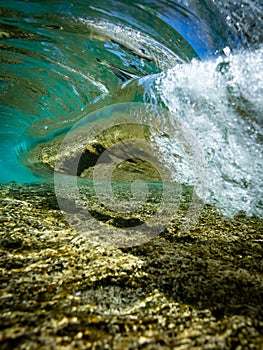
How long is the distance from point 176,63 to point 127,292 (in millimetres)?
4328

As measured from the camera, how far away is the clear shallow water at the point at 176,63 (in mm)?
3129

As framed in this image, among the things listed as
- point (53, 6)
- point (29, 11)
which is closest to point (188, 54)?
point (53, 6)

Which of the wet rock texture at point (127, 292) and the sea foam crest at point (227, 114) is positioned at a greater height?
the sea foam crest at point (227, 114)

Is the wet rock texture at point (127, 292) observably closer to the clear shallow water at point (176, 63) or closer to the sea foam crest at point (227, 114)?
the sea foam crest at point (227, 114)

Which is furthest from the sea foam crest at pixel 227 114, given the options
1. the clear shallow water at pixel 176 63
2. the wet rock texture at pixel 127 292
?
the wet rock texture at pixel 127 292

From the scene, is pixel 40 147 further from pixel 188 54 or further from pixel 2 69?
pixel 188 54

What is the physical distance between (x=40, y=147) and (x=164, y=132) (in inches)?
361

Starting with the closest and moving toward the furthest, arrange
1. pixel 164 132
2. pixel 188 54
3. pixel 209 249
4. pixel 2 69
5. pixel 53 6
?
pixel 209 249, pixel 53 6, pixel 188 54, pixel 164 132, pixel 2 69

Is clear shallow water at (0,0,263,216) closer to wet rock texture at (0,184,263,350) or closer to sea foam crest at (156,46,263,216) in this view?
sea foam crest at (156,46,263,216)

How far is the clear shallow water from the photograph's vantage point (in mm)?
3129

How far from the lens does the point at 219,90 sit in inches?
139

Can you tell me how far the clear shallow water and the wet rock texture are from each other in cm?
205

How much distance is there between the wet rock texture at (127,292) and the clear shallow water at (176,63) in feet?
6.74

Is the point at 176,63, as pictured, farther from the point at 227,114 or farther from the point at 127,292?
the point at 127,292
